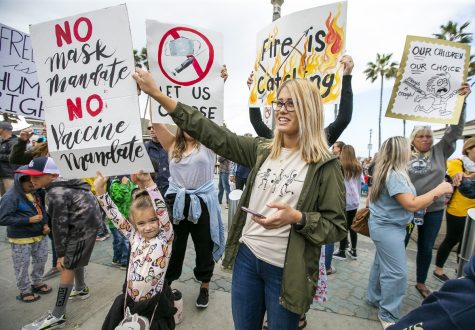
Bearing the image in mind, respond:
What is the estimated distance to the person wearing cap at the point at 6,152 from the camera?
16.0ft

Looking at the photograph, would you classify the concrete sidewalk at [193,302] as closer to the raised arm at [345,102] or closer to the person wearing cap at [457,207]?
the person wearing cap at [457,207]

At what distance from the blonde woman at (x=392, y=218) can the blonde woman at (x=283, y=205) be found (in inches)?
52.9

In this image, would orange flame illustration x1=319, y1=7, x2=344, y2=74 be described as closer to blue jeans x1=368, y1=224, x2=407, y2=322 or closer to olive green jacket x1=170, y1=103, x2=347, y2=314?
Answer: olive green jacket x1=170, y1=103, x2=347, y2=314

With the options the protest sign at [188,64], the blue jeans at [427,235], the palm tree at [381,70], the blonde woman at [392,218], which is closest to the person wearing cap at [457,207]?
the blue jeans at [427,235]

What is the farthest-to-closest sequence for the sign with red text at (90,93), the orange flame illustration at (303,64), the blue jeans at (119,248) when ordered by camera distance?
the blue jeans at (119,248), the orange flame illustration at (303,64), the sign with red text at (90,93)

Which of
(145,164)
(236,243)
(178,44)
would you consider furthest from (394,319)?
(178,44)

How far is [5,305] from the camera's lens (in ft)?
9.57

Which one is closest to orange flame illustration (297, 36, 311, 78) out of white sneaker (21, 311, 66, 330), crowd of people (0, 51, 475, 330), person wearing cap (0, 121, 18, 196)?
crowd of people (0, 51, 475, 330)

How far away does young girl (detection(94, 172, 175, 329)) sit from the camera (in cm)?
194

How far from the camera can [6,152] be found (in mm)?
5250

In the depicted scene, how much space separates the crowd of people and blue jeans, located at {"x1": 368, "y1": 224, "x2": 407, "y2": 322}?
10 millimetres

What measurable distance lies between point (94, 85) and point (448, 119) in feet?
11.8

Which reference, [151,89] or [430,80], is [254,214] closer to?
[151,89]

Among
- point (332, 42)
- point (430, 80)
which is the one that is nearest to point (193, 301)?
point (332, 42)
